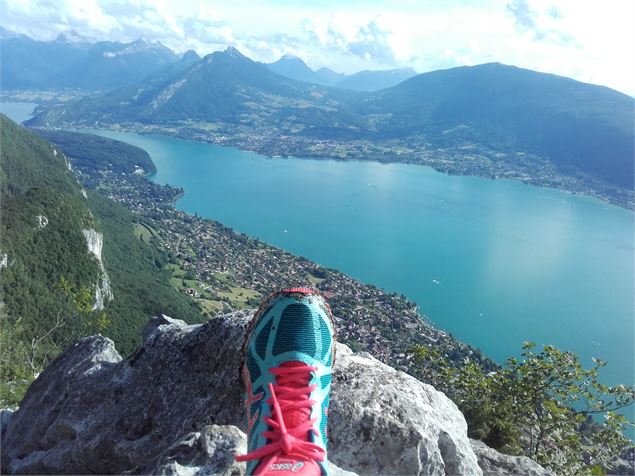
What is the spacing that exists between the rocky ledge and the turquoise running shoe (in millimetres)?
227

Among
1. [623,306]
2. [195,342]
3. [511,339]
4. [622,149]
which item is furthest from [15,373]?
[622,149]

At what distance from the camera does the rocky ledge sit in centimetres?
324

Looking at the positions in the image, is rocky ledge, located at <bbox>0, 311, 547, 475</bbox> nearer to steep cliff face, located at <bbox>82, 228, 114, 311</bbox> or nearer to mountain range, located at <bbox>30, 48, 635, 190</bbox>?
steep cliff face, located at <bbox>82, 228, 114, 311</bbox>

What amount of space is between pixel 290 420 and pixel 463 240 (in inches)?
2427

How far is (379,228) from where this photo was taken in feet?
211

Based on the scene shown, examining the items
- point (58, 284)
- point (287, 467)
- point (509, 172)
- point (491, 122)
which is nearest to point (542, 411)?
point (287, 467)

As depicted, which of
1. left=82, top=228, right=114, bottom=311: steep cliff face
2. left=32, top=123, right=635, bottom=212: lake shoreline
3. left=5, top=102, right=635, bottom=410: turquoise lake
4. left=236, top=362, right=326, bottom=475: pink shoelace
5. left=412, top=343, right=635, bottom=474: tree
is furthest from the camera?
left=32, top=123, right=635, bottom=212: lake shoreline

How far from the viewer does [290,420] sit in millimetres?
2883

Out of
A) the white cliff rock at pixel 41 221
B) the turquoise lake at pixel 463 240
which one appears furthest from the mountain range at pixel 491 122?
the white cliff rock at pixel 41 221

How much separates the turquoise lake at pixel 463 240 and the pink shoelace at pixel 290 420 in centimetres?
3633

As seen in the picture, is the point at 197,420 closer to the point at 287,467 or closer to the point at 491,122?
the point at 287,467

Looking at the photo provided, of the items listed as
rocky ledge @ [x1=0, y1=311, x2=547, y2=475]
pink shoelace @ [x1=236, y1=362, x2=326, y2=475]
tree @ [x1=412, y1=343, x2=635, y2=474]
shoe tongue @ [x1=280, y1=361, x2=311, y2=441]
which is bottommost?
tree @ [x1=412, y1=343, x2=635, y2=474]

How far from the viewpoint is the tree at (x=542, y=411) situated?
549 cm

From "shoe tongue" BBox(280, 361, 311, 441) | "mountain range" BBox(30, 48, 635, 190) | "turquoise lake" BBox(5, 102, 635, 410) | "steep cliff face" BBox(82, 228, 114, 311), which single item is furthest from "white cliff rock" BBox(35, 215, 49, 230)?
"mountain range" BBox(30, 48, 635, 190)
